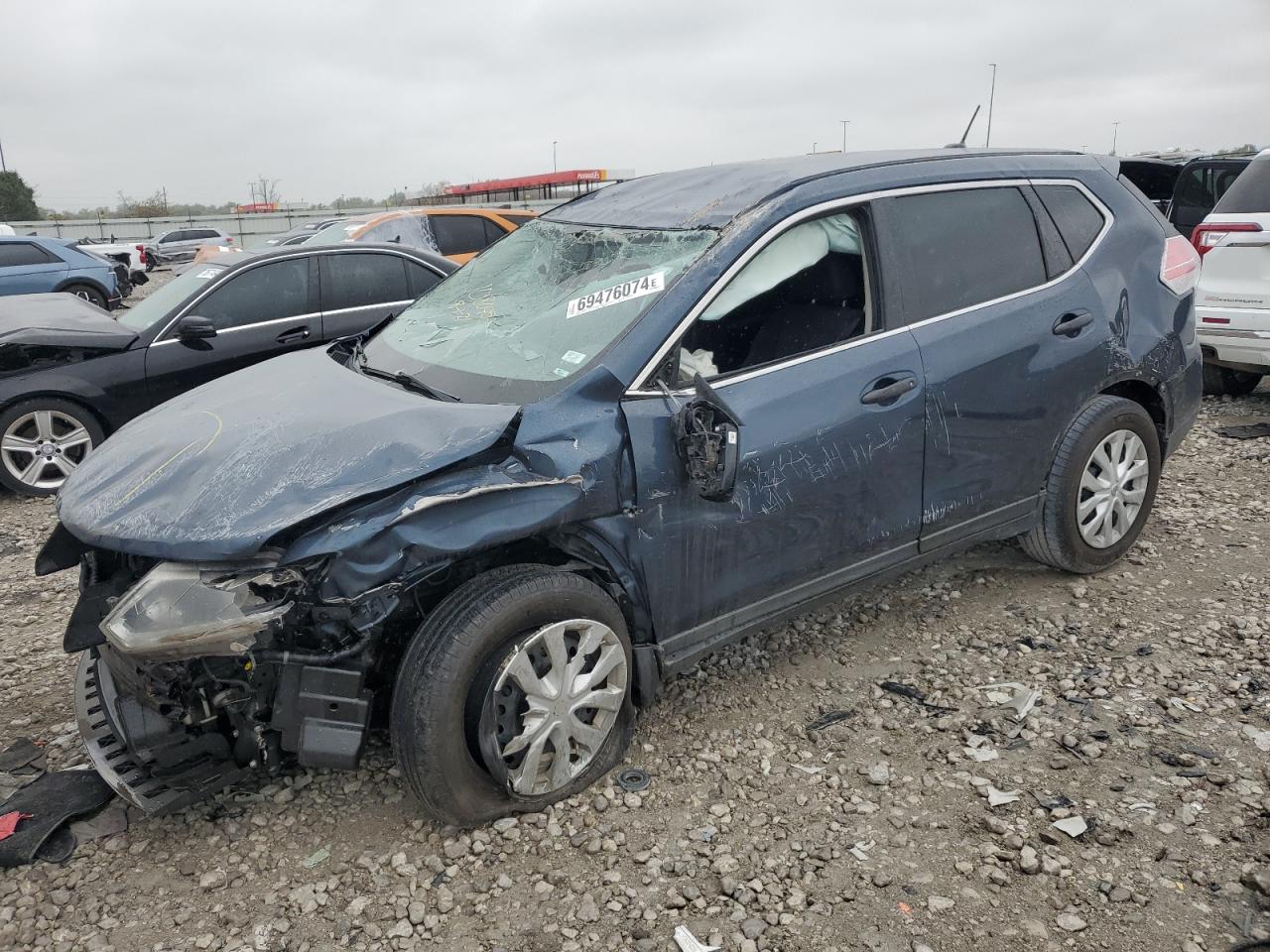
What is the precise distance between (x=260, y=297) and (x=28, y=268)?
998cm

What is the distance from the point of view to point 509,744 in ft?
8.49

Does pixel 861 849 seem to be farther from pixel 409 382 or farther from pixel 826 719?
pixel 409 382

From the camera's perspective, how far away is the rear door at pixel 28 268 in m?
13.6

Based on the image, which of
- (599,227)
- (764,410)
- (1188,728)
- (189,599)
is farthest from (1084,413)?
(189,599)

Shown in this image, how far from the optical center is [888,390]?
3184mm

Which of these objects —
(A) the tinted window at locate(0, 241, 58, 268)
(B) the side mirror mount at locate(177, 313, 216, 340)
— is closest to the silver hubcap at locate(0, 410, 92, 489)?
(B) the side mirror mount at locate(177, 313, 216, 340)

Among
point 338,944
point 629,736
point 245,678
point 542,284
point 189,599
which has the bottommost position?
point 338,944

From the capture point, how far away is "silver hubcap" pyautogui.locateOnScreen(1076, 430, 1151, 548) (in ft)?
12.9

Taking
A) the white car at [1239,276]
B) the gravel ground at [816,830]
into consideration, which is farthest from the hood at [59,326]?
the white car at [1239,276]

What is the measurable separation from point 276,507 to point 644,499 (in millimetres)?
1025

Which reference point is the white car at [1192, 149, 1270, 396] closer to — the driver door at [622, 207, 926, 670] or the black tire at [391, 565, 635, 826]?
the driver door at [622, 207, 926, 670]

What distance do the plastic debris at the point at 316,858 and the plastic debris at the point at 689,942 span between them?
105cm

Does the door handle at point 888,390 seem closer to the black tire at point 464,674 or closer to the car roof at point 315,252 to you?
the black tire at point 464,674

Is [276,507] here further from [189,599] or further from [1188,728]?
[1188,728]
